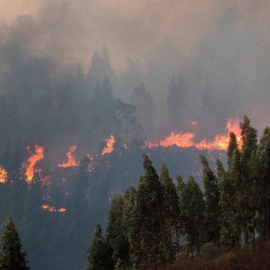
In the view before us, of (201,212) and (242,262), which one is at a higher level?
(201,212)

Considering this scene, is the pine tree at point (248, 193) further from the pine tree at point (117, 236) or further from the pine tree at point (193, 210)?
the pine tree at point (117, 236)

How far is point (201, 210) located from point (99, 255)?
20638 millimetres

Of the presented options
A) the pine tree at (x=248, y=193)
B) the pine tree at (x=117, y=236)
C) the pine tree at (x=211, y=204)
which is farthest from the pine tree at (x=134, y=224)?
the pine tree at (x=248, y=193)

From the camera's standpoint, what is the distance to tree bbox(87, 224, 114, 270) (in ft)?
174

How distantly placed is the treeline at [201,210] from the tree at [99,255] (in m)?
3.34

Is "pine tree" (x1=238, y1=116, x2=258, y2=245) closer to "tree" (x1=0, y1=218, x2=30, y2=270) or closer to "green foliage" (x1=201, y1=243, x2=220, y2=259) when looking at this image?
"green foliage" (x1=201, y1=243, x2=220, y2=259)

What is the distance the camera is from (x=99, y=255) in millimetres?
53250

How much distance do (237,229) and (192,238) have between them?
10398 millimetres

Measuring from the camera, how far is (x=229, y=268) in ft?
72.5

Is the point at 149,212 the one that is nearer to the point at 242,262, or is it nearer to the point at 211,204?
the point at 211,204

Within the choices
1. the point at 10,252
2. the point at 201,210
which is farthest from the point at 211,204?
the point at 10,252

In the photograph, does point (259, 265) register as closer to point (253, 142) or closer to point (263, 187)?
point (263, 187)

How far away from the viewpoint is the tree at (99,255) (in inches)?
2089

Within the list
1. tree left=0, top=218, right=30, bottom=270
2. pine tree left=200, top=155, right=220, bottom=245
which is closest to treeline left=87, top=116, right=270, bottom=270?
pine tree left=200, top=155, right=220, bottom=245
